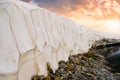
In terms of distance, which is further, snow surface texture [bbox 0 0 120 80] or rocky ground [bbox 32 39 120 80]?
rocky ground [bbox 32 39 120 80]

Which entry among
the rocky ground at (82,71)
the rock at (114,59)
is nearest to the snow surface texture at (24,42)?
the rocky ground at (82,71)

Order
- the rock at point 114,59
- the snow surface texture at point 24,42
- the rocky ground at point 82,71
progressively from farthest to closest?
the rock at point 114,59 < the rocky ground at point 82,71 < the snow surface texture at point 24,42

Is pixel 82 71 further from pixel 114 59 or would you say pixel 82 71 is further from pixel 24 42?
pixel 114 59

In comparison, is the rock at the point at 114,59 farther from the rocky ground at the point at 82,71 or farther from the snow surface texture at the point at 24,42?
the snow surface texture at the point at 24,42

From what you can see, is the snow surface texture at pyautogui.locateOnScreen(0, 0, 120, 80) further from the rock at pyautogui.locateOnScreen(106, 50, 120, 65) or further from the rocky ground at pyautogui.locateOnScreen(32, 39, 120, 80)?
the rock at pyautogui.locateOnScreen(106, 50, 120, 65)

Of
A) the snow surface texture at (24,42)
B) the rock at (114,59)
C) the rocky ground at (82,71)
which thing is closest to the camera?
the snow surface texture at (24,42)

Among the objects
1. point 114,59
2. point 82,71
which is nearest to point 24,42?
point 82,71

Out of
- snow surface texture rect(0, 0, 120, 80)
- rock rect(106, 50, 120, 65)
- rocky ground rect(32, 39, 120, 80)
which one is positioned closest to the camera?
snow surface texture rect(0, 0, 120, 80)

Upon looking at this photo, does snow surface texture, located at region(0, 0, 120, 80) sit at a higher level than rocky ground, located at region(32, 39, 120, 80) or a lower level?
higher

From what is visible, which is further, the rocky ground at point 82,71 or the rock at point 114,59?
the rock at point 114,59

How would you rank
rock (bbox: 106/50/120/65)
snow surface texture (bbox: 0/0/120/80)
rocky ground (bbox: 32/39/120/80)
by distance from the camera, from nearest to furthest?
snow surface texture (bbox: 0/0/120/80)
rocky ground (bbox: 32/39/120/80)
rock (bbox: 106/50/120/65)

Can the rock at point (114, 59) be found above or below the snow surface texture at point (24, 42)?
below

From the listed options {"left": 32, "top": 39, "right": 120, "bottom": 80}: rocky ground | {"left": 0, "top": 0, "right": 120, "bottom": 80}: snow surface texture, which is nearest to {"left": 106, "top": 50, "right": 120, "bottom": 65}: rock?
{"left": 32, "top": 39, "right": 120, "bottom": 80}: rocky ground

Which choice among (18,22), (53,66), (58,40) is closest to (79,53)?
(58,40)
